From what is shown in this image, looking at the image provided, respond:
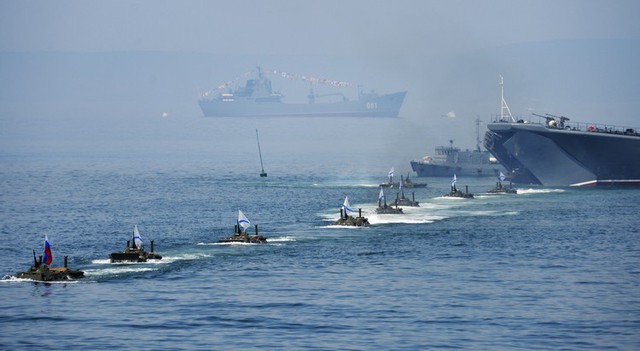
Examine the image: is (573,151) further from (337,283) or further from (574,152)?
(337,283)

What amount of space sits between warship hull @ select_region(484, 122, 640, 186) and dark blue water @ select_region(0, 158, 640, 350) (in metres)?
26.0

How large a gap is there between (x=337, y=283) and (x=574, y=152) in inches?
3786

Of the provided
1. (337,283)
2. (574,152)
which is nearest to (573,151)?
(574,152)

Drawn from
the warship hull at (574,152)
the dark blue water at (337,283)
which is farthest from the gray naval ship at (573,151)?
the dark blue water at (337,283)

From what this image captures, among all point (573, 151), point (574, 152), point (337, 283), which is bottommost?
point (337, 283)

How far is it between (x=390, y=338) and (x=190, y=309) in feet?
52.0

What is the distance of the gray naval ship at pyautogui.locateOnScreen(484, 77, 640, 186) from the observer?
187125 millimetres

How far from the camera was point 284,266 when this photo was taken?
10869 cm

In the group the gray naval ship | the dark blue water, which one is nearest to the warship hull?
the gray naval ship

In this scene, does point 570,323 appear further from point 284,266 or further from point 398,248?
point 398,248

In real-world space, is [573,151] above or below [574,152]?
above

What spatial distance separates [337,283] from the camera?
101 meters

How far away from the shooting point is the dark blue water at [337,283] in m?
81.4

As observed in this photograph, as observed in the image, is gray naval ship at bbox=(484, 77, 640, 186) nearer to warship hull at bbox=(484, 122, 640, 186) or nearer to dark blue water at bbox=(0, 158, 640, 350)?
warship hull at bbox=(484, 122, 640, 186)
